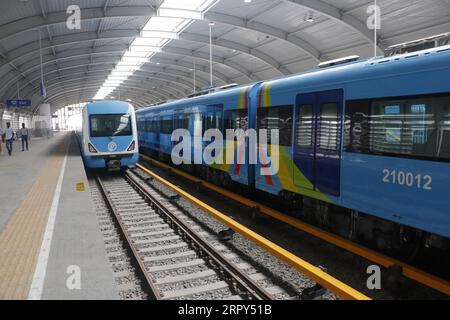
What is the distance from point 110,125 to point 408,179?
12.6 meters

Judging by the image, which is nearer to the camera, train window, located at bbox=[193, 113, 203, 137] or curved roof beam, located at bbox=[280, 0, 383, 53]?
train window, located at bbox=[193, 113, 203, 137]

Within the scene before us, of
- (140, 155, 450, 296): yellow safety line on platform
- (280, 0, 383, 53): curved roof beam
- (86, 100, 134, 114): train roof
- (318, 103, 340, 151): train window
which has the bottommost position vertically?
(140, 155, 450, 296): yellow safety line on platform

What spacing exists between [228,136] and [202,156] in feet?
7.75

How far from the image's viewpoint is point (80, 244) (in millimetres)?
6578

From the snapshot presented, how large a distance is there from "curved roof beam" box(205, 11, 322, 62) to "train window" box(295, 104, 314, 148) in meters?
17.5

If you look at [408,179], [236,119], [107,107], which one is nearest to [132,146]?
[107,107]

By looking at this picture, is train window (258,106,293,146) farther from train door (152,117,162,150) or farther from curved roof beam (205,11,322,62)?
curved roof beam (205,11,322,62)

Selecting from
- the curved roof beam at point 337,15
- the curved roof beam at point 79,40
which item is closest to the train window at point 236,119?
the curved roof beam at point 337,15

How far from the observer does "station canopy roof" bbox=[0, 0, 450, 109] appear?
64.7 feet

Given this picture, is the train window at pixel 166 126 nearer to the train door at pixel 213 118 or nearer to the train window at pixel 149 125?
the train window at pixel 149 125

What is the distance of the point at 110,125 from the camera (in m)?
15.7

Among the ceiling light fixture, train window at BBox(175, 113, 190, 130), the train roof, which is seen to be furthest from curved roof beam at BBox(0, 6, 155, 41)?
train window at BBox(175, 113, 190, 130)
